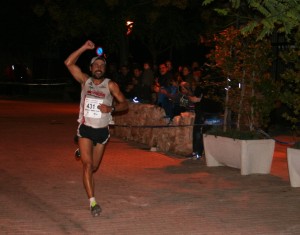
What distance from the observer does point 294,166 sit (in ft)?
32.2

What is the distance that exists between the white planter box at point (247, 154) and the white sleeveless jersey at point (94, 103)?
3352 millimetres

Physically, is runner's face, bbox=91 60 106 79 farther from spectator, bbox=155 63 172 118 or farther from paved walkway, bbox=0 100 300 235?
spectator, bbox=155 63 172 118

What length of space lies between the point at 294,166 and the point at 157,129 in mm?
5033

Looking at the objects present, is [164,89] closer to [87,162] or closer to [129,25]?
[87,162]

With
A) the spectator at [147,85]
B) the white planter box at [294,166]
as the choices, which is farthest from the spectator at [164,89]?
the white planter box at [294,166]

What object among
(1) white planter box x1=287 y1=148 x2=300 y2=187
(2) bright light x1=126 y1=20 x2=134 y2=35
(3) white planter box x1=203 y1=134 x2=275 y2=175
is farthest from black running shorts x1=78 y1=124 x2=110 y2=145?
(2) bright light x1=126 y1=20 x2=134 y2=35

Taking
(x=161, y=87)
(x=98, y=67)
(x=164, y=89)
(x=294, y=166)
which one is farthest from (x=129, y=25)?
(x=98, y=67)

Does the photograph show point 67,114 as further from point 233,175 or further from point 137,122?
point 233,175

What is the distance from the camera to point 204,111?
1241cm

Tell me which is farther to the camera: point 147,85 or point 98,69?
point 147,85

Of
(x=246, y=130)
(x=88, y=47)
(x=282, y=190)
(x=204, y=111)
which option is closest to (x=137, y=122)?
(x=204, y=111)

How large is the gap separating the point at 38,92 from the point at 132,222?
34.4 metres

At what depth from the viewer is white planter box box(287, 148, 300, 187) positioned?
9.78 metres

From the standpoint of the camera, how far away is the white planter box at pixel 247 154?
10.9 metres
